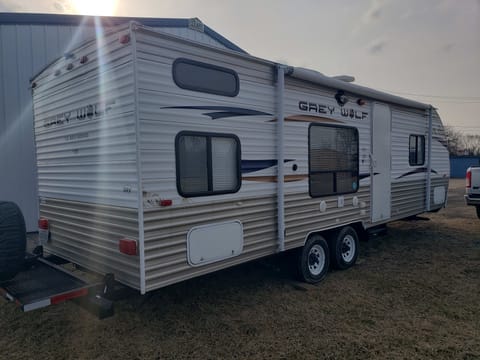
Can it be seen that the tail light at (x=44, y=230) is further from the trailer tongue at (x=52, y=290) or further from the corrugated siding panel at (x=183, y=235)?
the corrugated siding panel at (x=183, y=235)

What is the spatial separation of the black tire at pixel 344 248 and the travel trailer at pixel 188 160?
0.02 metres

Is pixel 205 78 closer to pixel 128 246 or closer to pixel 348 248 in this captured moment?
pixel 128 246

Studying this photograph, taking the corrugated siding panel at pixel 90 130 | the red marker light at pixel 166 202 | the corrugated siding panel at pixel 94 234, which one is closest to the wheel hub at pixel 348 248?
the red marker light at pixel 166 202

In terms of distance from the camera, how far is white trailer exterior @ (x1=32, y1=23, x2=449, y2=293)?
344cm

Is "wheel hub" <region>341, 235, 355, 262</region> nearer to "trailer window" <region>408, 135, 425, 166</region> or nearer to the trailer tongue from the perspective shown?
"trailer window" <region>408, 135, 425, 166</region>

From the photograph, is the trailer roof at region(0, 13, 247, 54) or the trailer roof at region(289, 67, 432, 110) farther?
the trailer roof at region(0, 13, 247, 54)

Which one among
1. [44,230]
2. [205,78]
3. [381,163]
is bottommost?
[44,230]

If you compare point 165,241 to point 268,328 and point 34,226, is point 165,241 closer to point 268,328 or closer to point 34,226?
point 268,328

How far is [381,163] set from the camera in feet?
22.0

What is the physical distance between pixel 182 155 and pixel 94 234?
1.34 metres

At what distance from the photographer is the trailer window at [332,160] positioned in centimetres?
532

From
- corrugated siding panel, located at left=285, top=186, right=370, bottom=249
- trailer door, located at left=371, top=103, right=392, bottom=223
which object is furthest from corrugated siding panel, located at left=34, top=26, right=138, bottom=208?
trailer door, located at left=371, top=103, right=392, bottom=223

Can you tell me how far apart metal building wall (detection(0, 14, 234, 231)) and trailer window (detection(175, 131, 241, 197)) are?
633cm

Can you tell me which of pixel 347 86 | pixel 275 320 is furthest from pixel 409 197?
pixel 275 320
